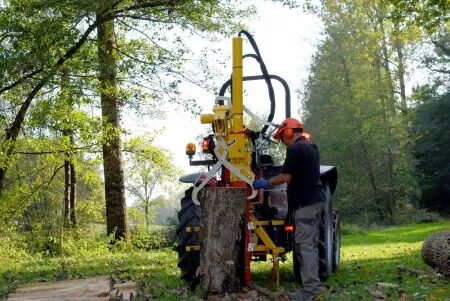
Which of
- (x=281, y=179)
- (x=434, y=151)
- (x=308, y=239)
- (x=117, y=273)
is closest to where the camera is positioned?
(x=281, y=179)

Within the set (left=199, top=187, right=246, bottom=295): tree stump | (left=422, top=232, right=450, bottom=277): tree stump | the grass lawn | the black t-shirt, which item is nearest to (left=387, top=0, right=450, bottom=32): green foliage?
the grass lawn

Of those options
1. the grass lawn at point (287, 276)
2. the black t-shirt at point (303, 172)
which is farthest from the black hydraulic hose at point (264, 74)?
the grass lawn at point (287, 276)

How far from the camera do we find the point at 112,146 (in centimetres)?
1680

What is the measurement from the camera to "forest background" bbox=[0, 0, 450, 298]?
40.1 feet

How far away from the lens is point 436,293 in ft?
20.0

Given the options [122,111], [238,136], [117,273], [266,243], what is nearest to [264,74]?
[238,136]

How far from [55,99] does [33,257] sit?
4084mm

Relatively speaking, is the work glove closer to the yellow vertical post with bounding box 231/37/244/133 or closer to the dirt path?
the yellow vertical post with bounding box 231/37/244/133

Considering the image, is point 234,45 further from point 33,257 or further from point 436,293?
point 33,257

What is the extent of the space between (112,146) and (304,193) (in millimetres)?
10867

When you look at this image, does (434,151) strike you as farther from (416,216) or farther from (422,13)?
(422,13)

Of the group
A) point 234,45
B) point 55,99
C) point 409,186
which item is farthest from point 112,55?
point 409,186

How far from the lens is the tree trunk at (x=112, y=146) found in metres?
14.4

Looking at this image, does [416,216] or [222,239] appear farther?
[416,216]
